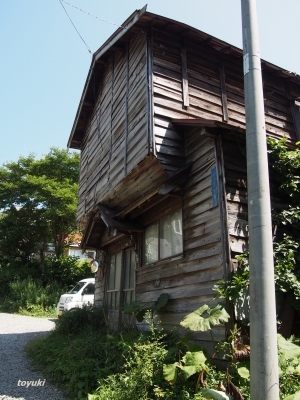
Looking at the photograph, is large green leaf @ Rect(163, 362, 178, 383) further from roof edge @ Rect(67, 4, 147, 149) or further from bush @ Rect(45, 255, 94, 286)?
bush @ Rect(45, 255, 94, 286)

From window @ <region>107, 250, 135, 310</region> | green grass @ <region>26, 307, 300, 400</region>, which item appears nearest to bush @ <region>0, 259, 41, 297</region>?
window @ <region>107, 250, 135, 310</region>

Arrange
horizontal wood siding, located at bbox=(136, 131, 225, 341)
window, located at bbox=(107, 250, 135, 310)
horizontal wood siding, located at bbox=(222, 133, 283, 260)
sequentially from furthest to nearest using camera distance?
window, located at bbox=(107, 250, 135, 310) → horizontal wood siding, located at bbox=(136, 131, 225, 341) → horizontal wood siding, located at bbox=(222, 133, 283, 260)

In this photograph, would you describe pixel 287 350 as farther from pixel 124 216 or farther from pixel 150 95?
pixel 150 95

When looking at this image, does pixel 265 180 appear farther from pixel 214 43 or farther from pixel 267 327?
pixel 214 43

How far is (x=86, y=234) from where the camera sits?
11.6m

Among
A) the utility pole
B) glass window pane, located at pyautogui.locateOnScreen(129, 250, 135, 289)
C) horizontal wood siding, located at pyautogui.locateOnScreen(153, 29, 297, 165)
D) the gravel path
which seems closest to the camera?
the utility pole

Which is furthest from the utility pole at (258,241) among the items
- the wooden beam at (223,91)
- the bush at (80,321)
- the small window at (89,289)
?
the small window at (89,289)

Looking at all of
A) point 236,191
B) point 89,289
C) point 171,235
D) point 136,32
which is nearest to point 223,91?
point 136,32

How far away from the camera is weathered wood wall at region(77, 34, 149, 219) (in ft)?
26.7

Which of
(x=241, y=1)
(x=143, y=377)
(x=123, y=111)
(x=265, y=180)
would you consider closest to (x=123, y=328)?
(x=143, y=377)

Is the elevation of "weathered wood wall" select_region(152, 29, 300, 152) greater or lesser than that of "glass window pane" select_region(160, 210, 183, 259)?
greater

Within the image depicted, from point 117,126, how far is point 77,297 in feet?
35.2

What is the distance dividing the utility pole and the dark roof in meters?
5.13

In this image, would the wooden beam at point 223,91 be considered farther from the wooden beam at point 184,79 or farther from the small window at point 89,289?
the small window at point 89,289
